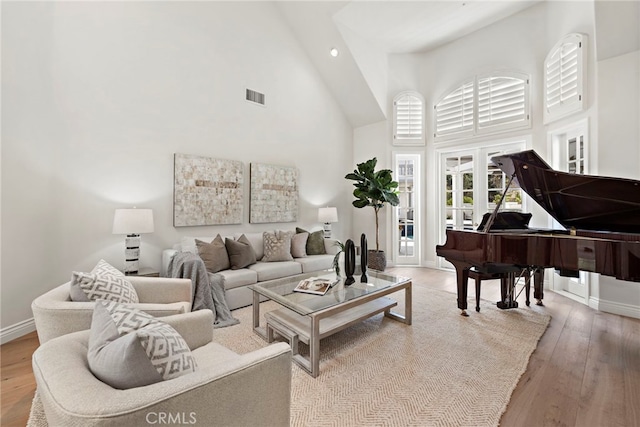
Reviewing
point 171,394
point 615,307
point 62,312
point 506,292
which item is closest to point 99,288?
point 62,312

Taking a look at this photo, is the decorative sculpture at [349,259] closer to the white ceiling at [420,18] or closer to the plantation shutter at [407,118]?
the plantation shutter at [407,118]

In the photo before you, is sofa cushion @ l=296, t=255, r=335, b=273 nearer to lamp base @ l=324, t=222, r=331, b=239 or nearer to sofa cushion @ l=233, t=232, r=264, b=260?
sofa cushion @ l=233, t=232, r=264, b=260

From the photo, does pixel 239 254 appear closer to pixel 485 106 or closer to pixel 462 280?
pixel 462 280

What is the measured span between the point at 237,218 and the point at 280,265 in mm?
1121

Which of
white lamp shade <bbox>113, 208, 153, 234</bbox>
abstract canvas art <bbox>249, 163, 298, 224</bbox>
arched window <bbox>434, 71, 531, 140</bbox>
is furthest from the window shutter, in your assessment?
white lamp shade <bbox>113, 208, 153, 234</bbox>

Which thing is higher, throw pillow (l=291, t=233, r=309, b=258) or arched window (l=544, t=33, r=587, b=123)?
arched window (l=544, t=33, r=587, b=123)

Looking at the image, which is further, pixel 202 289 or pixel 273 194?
pixel 273 194

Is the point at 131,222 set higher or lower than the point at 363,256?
higher

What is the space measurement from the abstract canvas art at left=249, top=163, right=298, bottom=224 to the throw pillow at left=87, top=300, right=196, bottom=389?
350 centimetres

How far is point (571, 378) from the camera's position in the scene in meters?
2.03

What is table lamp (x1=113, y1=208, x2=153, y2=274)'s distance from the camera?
9.96 feet

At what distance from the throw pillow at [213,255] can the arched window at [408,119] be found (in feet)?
13.4

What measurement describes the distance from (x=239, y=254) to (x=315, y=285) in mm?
1373

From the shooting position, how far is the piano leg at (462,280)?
117 inches
